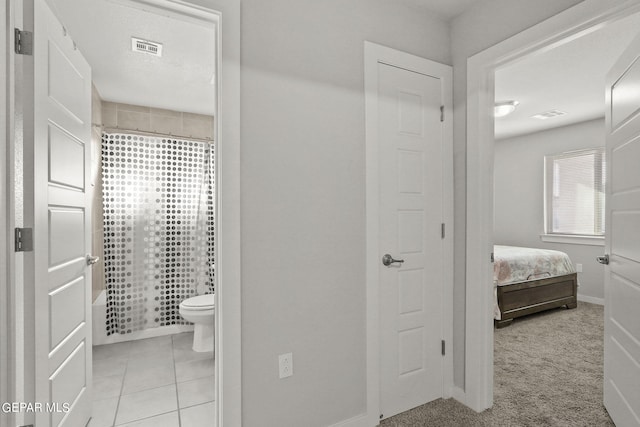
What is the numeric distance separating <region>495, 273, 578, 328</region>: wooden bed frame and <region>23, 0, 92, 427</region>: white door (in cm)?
385

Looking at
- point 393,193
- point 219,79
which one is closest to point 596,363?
point 393,193

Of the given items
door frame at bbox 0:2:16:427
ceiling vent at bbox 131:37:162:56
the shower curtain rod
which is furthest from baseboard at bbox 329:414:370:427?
the shower curtain rod

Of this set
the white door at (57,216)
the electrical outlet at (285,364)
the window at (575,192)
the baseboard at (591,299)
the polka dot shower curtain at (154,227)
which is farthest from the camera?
the window at (575,192)

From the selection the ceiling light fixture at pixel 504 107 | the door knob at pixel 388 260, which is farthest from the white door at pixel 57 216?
the ceiling light fixture at pixel 504 107

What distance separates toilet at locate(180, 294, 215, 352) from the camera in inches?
120

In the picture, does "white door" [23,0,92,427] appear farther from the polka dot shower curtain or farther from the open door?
the open door

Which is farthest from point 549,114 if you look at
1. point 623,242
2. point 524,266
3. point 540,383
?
point 540,383

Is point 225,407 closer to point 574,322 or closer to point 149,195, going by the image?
point 149,195

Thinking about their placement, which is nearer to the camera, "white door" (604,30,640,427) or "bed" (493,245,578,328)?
"white door" (604,30,640,427)

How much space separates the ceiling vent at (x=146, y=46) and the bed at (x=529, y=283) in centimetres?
391

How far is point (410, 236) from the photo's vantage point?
85.7 inches

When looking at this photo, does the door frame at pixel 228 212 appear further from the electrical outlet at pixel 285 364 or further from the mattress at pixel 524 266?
the mattress at pixel 524 266

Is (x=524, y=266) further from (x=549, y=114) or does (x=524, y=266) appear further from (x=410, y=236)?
(x=410, y=236)

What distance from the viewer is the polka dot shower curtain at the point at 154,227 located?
11.4ft
